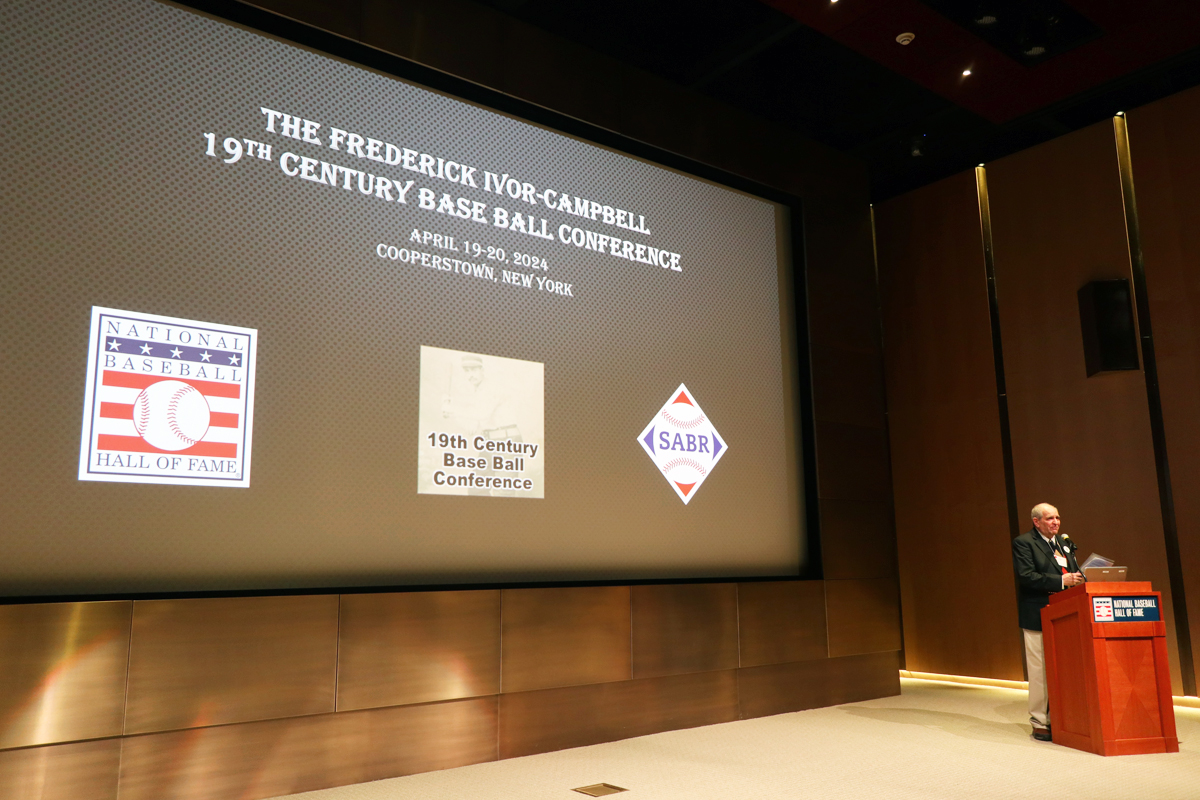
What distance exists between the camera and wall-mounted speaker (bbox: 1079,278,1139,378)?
6016 millimetres

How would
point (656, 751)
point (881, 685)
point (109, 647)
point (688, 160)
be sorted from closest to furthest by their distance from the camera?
point (109, 647) → point (656, 751) → point (688, 160) → point (881, 685)

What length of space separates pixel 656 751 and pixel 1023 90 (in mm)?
4749

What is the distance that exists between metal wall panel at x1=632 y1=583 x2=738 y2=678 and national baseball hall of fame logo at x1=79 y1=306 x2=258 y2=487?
2278 mm

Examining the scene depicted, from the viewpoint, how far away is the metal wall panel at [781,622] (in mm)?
5348

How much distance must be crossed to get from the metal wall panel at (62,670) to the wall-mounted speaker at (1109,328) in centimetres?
603

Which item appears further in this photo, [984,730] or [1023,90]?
[1023,90]

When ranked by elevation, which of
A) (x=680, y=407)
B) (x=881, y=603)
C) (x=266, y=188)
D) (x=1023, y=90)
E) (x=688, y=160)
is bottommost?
(x=881, y=603)

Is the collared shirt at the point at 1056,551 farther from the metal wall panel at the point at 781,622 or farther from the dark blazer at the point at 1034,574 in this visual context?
the metal wall panel at the point at 781,622

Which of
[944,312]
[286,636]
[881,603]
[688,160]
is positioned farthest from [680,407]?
[944,312]

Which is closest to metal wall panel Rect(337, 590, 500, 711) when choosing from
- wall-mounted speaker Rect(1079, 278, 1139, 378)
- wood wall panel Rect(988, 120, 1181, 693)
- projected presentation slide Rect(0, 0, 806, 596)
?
projected presentation slide Rect(0, 0, 806, 596)

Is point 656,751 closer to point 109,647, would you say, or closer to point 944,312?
point 109,647

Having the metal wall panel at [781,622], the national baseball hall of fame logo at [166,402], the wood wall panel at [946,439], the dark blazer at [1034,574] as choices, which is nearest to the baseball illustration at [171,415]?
the national baseball hall of fame logo at [166,402]

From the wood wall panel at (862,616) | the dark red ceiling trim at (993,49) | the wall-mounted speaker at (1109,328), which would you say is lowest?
the wood wall panel at (862,616)

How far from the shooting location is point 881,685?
6062 mm
